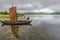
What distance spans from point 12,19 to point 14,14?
33cm

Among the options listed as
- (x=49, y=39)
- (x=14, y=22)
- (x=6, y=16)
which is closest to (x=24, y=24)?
(x=14, y=22)

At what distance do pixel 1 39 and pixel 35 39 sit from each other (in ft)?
3.26

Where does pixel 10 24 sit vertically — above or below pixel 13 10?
below

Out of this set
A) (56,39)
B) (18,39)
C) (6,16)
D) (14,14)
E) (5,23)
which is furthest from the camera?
(6,16)

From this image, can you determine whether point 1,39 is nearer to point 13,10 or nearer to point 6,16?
point 13,10

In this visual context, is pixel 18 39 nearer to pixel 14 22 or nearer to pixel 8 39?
pixel 8 39

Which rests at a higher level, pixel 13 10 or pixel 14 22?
pixel 13 10

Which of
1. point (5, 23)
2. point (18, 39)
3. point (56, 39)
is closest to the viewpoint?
point (18, 39)

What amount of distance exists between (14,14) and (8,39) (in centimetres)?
554

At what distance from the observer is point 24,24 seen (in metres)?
9.89

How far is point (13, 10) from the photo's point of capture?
10.4 meters

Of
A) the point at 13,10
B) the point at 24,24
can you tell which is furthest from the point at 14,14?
the point at 24,24

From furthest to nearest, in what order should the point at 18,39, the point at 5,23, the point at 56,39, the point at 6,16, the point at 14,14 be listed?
1. the point at 6,16
2. the point at 14,14
3. the point at 5,23
4. the point at 56,39
5. the point at 18,39

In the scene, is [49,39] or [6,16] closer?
[49,39]
